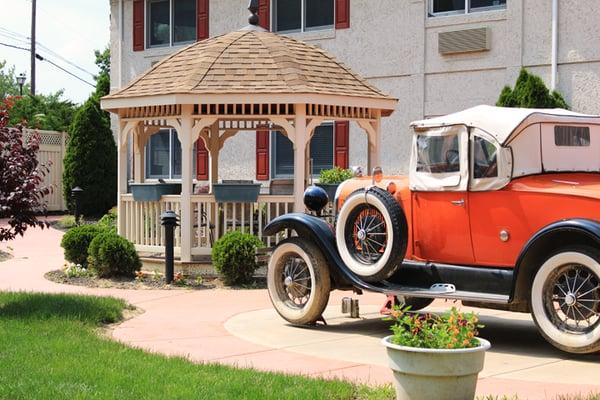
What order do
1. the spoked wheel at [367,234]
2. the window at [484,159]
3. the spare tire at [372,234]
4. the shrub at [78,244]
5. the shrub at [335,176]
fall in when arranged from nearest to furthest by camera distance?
the window at [484,159] → the spare tire at [372,234] → the spoked wheel at [367,234] → the shrub at [78,244] → the shrub at [335,176]

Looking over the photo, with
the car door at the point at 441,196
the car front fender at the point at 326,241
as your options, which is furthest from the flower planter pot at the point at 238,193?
the car door at the point at 441,196

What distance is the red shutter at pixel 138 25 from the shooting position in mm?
25578

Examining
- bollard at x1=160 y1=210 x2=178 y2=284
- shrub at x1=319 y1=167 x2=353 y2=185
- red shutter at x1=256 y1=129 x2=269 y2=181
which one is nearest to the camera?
bollard at x1=160 y1=210 x2=178 y2=284

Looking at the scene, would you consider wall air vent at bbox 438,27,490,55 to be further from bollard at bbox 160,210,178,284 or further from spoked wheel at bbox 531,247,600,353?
spoked wheel at bbox 531,247,600,353

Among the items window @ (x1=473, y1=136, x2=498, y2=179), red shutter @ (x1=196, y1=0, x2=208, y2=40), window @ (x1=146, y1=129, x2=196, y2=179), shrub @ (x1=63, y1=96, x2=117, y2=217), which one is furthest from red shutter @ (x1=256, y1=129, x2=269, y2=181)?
window @ (x1=473, y1=136, x2=498, y2=179)

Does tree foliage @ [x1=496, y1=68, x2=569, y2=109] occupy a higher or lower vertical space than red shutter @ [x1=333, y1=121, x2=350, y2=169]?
higher

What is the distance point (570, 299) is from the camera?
27.6 ft

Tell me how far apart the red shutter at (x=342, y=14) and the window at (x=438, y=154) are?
478 inches

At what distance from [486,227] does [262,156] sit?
551 inches

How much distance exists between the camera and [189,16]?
2483cm

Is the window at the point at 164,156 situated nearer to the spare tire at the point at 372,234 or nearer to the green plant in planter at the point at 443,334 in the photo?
the spare tire at the point at 372,234

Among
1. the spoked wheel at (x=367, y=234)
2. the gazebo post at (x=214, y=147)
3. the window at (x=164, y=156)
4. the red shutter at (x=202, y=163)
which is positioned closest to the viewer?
the spoked wheel at (x=367, y=234)

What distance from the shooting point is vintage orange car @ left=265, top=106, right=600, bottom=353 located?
8492 mm

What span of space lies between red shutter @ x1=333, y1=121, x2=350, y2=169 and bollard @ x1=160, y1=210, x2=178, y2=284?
7.66m
